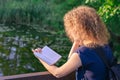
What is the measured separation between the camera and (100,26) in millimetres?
2998

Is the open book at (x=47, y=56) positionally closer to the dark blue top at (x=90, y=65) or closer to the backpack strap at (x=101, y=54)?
the dark blue top at (x=90, y=65)

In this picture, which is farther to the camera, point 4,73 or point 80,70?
point 4,73

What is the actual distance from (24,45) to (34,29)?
3290 millimetres

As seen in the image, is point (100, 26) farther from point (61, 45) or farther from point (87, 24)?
point (61, 45)

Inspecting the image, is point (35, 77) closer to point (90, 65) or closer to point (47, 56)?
point (47, 56)

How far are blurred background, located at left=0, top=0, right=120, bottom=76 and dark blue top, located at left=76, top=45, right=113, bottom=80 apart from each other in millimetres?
3168

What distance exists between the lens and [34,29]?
1766cm

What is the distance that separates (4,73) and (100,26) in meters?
8.42

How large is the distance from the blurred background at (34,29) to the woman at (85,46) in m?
3.09

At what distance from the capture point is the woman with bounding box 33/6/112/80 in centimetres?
287

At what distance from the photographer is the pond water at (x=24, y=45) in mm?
11781

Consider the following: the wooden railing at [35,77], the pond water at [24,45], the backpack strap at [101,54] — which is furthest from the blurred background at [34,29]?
the backpack strap at [101,54]

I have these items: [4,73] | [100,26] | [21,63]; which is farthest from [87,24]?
[21,63]

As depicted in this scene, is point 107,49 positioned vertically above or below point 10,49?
above
